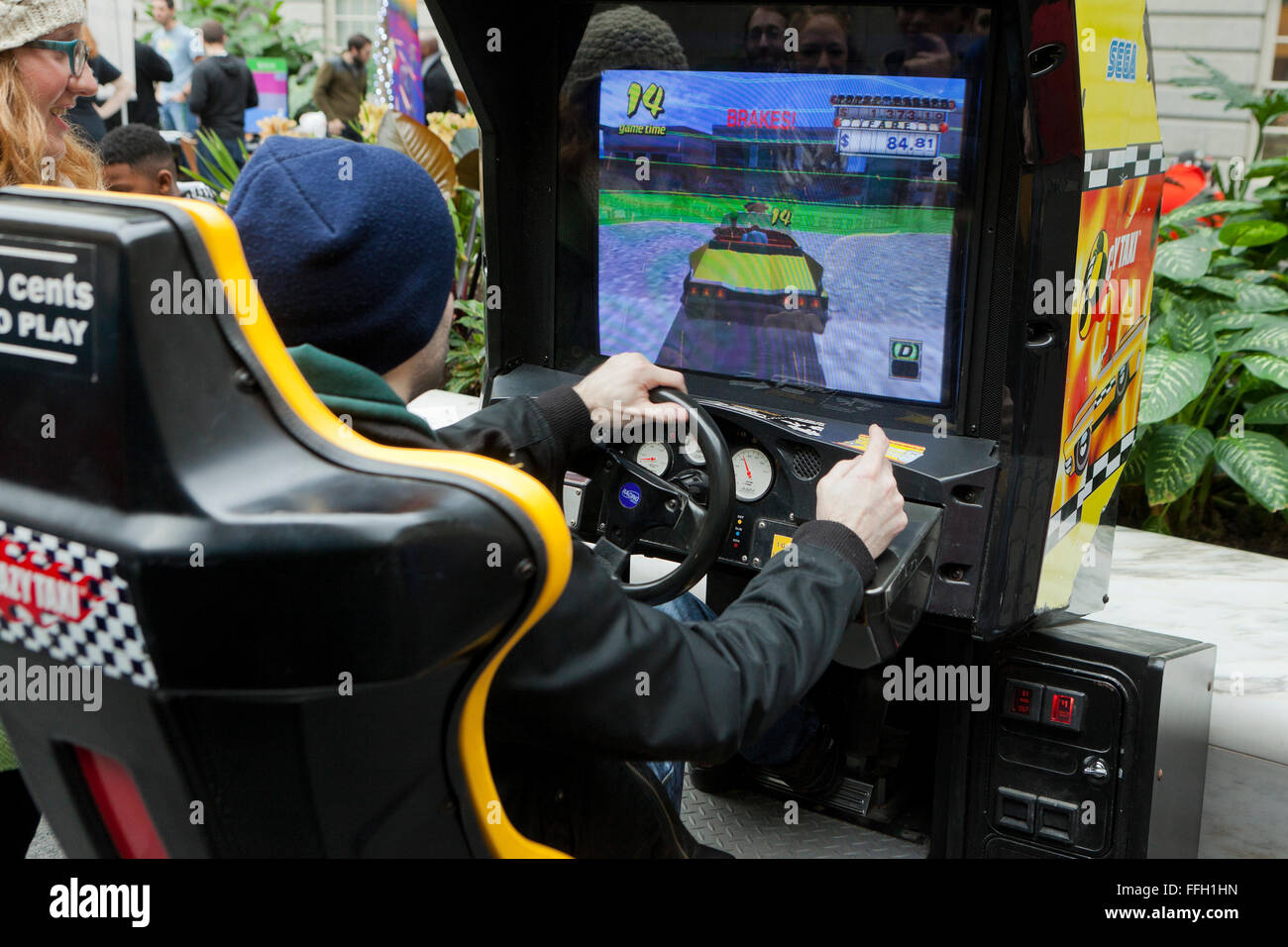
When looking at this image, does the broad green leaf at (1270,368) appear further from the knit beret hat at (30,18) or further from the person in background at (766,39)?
the knit beret hat at (30,18)

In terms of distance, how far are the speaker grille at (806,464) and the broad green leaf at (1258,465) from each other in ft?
5.50

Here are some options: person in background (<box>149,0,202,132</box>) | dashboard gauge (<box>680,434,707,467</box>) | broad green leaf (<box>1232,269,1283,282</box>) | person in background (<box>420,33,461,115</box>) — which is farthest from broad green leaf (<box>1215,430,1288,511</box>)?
person in background (<box>149,0,202,132</box>)

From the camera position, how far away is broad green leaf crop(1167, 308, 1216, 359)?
3551 mm

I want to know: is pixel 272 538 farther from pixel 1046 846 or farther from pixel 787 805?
pixel 787 805

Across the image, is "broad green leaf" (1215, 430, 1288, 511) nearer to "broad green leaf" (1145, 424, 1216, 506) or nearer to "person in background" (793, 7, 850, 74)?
"broad green leaf" (1145, 424, 1216, 506)

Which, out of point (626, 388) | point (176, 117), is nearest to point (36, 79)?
point (626, 388)

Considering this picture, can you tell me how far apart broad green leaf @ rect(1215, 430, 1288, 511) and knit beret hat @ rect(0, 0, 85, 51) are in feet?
9.57

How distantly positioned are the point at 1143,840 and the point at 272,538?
160 centimetres

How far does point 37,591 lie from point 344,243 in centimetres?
44

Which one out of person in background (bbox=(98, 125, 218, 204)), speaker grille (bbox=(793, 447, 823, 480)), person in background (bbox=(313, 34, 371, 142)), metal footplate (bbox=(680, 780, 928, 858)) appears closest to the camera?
speaker grille (bbox=(793, 447, 823, 480))

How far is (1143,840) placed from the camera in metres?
2.05

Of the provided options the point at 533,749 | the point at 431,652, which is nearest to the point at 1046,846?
the point at 533,749

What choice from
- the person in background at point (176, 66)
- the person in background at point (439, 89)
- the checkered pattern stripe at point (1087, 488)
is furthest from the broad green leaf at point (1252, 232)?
the person in background at point (176, 66)

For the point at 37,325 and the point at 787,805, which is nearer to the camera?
the point at 37,325
